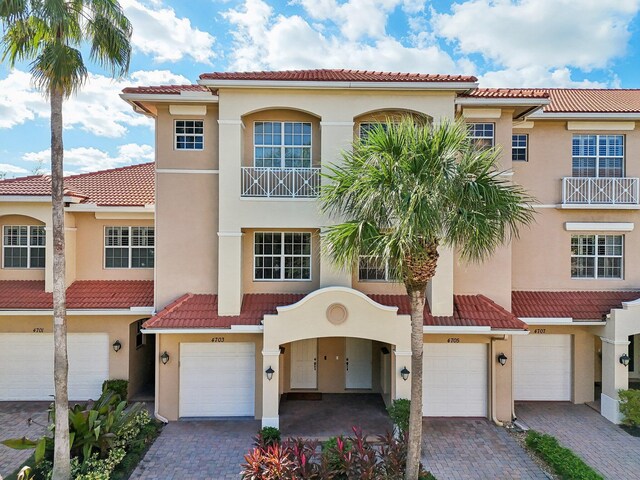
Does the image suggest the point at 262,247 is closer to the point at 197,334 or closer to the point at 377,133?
the point at 197,334

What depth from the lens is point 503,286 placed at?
542 inches

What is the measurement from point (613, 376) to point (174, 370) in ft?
51.6

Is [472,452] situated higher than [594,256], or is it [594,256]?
[594,256]

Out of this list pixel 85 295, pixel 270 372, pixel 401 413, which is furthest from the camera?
pixel 85 295

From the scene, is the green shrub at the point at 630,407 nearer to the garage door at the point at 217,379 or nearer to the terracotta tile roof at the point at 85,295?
the garage door at the point at 217,379

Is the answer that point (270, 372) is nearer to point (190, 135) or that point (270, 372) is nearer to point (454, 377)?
point (454, 377)

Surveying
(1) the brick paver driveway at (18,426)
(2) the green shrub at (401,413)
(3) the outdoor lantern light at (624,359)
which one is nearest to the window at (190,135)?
(1) the brick paver driveway at (18,426)

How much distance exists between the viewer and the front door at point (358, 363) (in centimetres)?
1565

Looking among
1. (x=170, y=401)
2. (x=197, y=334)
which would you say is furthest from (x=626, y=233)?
(x=170, y=401)

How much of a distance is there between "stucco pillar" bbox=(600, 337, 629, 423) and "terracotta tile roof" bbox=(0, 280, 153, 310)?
17126mm

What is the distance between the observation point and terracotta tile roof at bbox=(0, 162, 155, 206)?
14.8 m

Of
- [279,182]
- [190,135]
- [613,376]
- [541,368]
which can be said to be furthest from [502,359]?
[190,135]

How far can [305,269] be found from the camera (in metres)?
14.0

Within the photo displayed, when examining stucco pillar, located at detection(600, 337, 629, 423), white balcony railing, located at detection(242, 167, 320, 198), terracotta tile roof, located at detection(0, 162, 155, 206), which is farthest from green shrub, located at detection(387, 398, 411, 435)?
terracotta tile roof, located at detection(0, 162, 155, 206)
